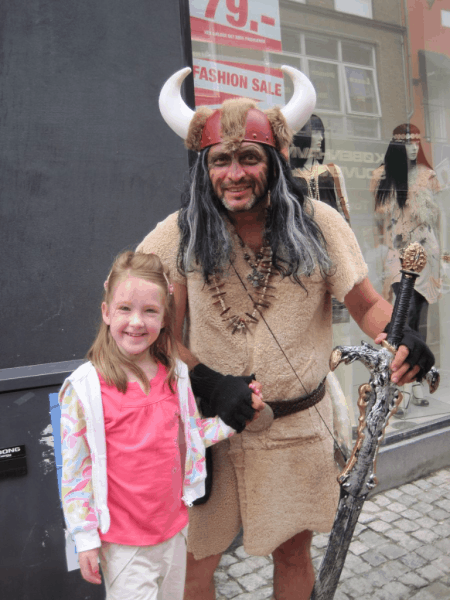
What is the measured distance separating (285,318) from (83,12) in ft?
5.67

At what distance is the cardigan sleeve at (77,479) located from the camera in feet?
4.66

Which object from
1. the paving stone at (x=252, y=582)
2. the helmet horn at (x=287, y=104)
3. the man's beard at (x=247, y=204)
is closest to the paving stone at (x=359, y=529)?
the paving stone at (x=252, y=582)

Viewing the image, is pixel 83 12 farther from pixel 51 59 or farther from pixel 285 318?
pixel 285 318

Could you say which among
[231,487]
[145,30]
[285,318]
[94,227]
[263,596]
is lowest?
[263,596]

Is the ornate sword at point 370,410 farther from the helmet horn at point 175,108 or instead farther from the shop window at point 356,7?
the shop window at point 356,7

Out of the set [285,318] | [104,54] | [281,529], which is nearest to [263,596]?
[281,529]

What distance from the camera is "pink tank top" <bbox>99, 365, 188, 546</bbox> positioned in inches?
57.8

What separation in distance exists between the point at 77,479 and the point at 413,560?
2062 millimetres

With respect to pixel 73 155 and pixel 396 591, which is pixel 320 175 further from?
pixel 396 591

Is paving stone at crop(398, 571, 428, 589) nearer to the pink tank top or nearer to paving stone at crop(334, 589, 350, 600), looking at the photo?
paving stone at crop(334, 589, 350, 600)

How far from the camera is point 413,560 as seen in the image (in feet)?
8.87

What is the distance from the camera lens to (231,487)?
1.83 meters

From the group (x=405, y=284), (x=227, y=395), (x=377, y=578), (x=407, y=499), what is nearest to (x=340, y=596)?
(x=377, y=578)

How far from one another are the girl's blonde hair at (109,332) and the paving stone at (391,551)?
76.0 inches
